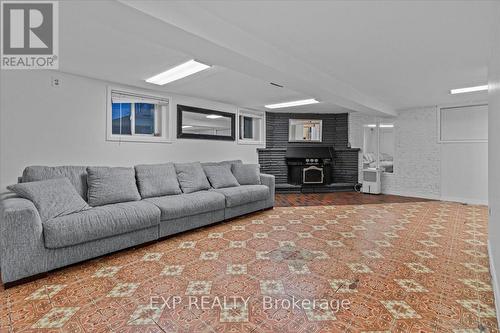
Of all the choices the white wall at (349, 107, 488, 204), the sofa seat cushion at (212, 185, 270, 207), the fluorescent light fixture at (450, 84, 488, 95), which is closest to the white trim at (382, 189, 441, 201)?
the white wall at (349, 107, 488, 204)

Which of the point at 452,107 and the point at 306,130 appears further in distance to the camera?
the point at 306,130

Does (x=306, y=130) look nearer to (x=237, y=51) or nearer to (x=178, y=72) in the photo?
(x=178, y=72)

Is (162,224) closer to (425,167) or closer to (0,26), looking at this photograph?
(0,26)

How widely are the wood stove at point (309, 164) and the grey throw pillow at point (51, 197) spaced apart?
511 centimetres

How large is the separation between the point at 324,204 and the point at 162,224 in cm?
342

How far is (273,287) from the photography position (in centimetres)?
196

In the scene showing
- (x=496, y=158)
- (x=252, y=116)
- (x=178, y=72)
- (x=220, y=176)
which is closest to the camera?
(x=496, y=158)

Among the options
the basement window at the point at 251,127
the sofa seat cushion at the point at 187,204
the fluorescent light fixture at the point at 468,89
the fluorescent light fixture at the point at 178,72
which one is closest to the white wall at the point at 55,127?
the fluorescent light fixture at the point at 178,72

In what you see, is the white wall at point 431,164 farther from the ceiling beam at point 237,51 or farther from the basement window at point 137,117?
the basement window at point 137,117

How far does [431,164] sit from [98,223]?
6.94 meters

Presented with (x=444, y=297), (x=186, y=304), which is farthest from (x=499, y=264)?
(x=186, y=304)

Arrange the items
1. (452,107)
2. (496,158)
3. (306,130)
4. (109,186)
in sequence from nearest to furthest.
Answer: (496,158) < (109,186) < (452,107) < (306,130)

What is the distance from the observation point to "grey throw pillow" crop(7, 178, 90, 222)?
2.30 metres

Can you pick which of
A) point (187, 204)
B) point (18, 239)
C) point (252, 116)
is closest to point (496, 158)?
point (187, 204)
